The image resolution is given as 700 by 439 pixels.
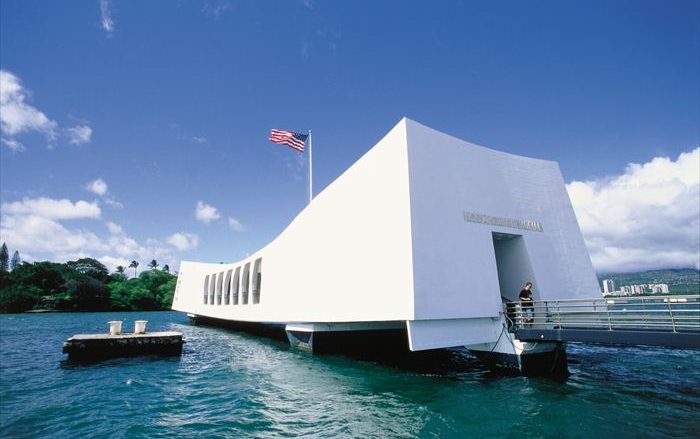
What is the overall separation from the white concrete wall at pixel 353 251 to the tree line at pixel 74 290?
5850 cm

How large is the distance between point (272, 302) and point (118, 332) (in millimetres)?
7424

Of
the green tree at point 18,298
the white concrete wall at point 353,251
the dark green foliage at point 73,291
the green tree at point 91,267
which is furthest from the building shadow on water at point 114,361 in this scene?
the green tree at point 91,267

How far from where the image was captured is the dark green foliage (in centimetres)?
5750

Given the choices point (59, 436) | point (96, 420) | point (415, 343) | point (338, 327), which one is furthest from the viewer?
point (338, 327)

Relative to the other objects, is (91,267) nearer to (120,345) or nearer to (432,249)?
(120,345)

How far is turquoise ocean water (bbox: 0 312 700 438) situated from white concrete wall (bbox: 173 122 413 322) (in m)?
2.36

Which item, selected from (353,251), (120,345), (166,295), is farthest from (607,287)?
(166,295)

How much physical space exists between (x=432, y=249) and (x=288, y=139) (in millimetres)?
12056

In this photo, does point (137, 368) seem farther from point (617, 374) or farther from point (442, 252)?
point (617, 374)

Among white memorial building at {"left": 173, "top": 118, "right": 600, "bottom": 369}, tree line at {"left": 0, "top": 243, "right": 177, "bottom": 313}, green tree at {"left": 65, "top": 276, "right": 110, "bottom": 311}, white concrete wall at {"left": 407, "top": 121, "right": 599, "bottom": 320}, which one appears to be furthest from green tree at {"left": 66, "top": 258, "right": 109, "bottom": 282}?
white concrete wall at {"left": 407, "top": 121, "right": 599, "bottom": 320}

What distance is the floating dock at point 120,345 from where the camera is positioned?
48.4ft

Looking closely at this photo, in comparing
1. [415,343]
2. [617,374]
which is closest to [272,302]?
[415,343]

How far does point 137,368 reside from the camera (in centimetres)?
1334

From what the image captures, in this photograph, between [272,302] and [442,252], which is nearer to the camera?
[442,252]
